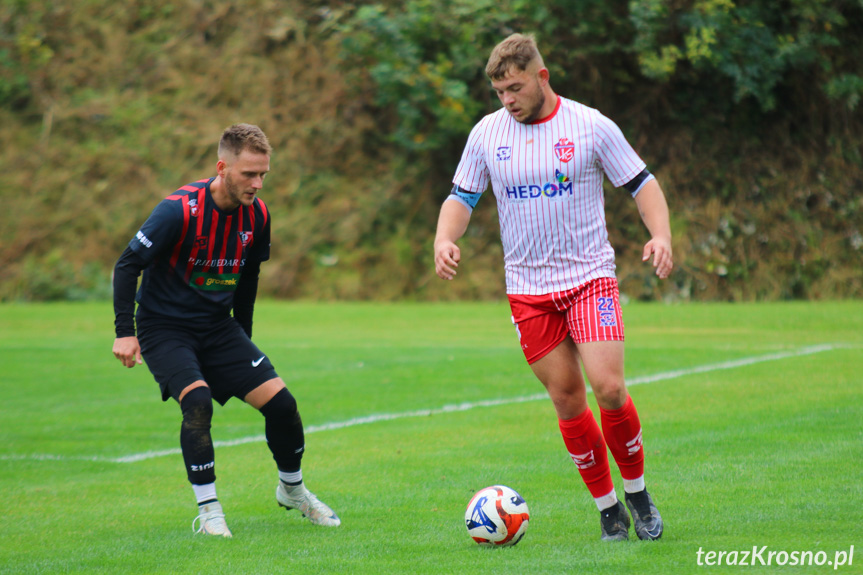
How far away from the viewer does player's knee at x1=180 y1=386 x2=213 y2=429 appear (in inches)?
217

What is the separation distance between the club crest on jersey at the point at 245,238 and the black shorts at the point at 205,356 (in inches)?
18.3

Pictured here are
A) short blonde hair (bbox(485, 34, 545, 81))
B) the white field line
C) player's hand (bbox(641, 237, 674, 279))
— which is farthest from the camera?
the white field line

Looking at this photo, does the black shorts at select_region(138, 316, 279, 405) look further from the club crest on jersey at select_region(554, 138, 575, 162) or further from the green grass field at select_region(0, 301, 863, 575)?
the club crest on jersey at select_region(554, 138, 575, 162)

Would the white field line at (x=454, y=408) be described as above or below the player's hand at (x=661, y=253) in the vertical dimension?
below

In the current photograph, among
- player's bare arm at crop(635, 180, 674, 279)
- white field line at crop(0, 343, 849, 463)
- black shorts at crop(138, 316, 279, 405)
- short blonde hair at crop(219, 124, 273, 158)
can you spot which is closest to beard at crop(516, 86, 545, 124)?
player's bare arm at crop(635, 180, 674, 279)

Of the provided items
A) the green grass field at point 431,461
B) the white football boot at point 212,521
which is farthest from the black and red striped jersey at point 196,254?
the green grass field at point 431,461

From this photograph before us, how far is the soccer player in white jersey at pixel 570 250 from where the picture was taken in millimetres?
5008

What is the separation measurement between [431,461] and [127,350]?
2.58 m

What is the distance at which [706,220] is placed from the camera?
2109 centimetres

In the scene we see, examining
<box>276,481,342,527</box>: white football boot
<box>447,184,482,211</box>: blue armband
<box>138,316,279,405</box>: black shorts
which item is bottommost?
<box>276,481,342,527</box>: white football boot

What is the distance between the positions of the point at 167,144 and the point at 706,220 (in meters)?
13.2

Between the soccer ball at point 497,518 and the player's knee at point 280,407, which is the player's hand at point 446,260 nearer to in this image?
the soccer ball at point 497,518

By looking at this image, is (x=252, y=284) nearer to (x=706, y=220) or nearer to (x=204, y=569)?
(x=204, y=569)

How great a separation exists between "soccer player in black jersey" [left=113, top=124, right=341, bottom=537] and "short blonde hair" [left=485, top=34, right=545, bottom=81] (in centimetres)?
138
